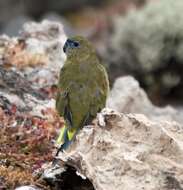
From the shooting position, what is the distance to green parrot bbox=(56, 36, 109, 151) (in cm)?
651

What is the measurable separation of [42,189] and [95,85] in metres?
1.39

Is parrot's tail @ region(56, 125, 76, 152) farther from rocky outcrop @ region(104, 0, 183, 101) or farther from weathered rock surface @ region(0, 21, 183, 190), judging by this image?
rocky outcrop @ region(104, 0, 183, 101)

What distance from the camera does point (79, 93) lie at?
21.7 feet

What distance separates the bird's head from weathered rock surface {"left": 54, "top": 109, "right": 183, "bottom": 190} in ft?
4.50

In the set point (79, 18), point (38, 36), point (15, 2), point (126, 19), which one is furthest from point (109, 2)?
point (38, 36)

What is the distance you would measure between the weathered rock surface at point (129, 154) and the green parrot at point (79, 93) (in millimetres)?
709

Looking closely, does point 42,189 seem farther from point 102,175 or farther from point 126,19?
point 126,19

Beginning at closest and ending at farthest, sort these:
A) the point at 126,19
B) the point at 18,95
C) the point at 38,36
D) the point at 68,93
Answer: the point at 68,93 < the point at 18,95 < the point at 38,36 < the point at 126,19

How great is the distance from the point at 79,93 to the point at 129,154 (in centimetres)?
128

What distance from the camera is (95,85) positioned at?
22.0 ft

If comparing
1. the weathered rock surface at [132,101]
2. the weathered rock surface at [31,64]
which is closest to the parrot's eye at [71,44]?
the weathered rock surface at [31,64]

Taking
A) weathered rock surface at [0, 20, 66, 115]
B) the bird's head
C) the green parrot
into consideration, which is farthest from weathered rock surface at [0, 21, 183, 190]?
weathered rock surface at [0, 20, 66, 115]

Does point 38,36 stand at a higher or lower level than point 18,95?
higher

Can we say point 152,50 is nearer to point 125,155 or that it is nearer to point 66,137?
point 66,137
